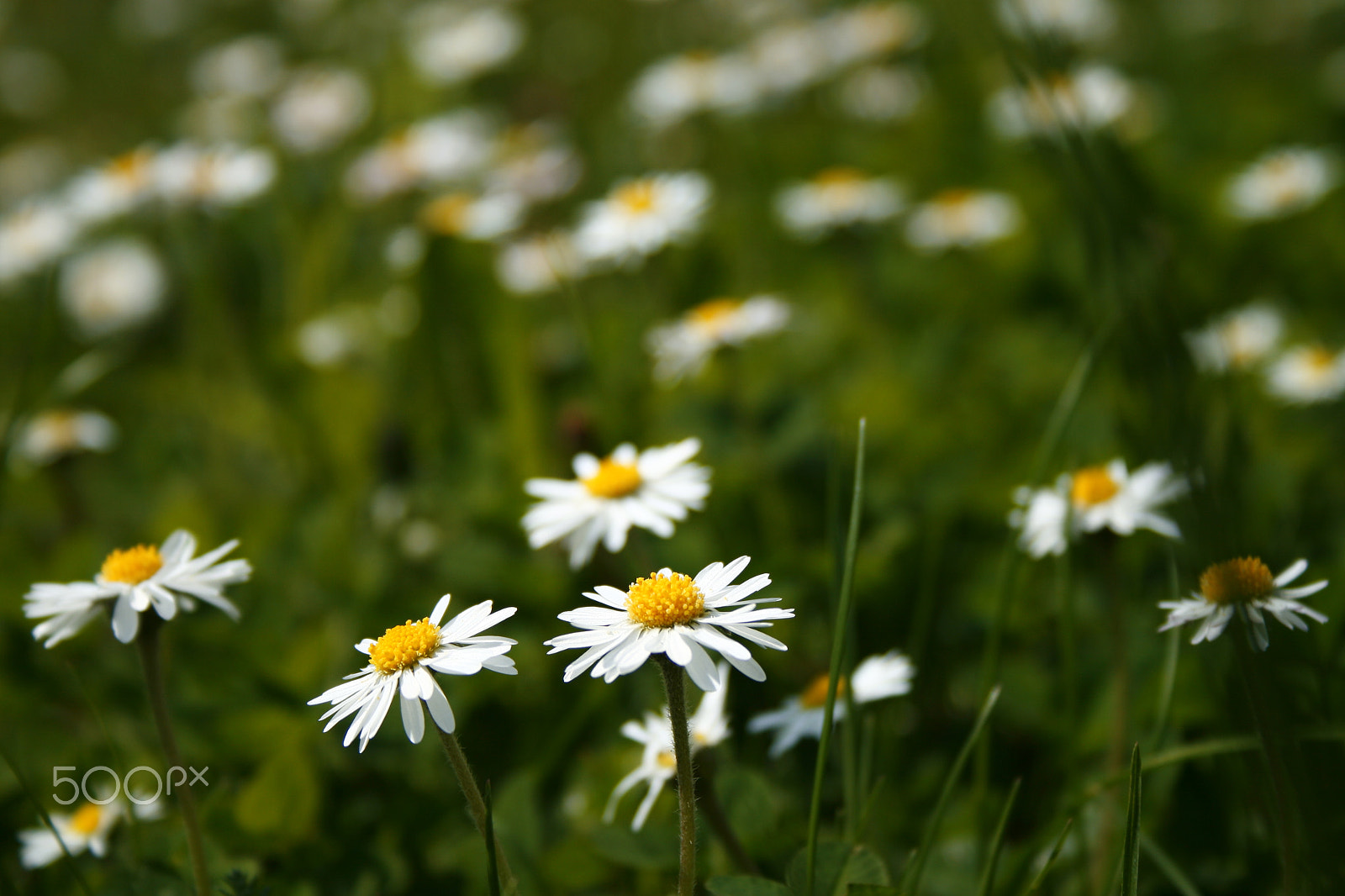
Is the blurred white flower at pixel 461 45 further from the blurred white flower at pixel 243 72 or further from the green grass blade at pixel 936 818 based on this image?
the green grass blade at pixel 936 818

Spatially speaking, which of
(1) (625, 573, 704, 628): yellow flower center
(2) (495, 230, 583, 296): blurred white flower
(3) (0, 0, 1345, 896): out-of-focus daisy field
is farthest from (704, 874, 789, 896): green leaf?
(2) (495, 230, 583, 296): blurred white flower

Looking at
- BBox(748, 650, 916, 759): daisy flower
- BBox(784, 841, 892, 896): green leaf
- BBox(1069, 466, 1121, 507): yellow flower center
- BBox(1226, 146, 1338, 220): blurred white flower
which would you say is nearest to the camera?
BBox(784, 841, 892, 896): green leaf

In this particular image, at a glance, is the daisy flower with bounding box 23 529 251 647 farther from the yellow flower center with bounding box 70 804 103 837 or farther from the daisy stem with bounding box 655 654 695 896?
the daisy stem with bounding box 655 654 695 896

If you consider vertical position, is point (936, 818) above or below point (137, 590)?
below

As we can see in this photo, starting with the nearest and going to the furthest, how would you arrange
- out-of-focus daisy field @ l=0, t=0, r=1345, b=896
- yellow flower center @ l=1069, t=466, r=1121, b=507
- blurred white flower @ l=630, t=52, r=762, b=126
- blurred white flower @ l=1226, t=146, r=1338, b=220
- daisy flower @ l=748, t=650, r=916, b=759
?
out-of-focus daisy field @ l=0, t=0, r=1345, b=896 → daisy flower @ l=748, t=650, r=916, b=759 → yellow flower center @ l=1069, t=466, r=1121, b=507 → blurred white flower @ l=1226, t=146, r=1338, b=220 → blurred white flower @ l=630, t=52, r=762, b=126

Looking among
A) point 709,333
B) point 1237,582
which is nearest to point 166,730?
point 1237,582

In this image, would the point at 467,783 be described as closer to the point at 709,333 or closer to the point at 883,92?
the point at 709,333

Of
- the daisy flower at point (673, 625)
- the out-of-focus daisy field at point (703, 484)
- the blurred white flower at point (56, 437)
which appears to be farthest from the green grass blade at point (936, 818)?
the blurred white flower at point (56, 437)
